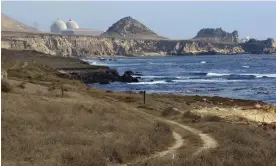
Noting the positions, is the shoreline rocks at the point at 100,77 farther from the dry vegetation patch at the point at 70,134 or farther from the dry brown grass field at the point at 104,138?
the dry vegetation patch at the point at 70,134

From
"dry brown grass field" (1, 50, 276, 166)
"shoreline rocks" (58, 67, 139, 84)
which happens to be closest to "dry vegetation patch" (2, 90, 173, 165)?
"dry brown grass field" (1, 50, 276, 166)

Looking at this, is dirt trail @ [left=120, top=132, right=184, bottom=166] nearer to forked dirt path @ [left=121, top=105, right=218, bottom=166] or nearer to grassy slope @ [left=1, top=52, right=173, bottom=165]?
forked dirt path @ [left=121, top=105, right=218, bottom=166]

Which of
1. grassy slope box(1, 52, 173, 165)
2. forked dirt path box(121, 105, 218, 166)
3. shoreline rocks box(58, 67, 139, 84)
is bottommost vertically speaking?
shoreline rocks box(58, 67, 139, 84)

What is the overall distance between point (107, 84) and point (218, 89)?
60.6ft

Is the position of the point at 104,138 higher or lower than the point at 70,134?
lower

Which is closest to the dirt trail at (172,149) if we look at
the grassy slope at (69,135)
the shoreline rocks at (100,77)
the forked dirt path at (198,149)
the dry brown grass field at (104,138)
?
the forked dirt path at (198,149)

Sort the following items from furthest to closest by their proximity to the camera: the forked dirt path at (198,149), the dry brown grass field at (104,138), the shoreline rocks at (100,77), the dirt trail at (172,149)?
the shoreline rocks at (100,77) < the forked dirt path at (198,149) < the dirt trail at (172,149) < the dry brown grass field at (104,138)

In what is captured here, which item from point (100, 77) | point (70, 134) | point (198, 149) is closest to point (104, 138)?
point (70, 134)

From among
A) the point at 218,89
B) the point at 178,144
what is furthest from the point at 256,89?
the point at 178,144

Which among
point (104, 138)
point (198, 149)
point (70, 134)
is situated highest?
point (70, 134)

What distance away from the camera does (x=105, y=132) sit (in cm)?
2003

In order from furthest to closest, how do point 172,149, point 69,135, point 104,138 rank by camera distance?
point 172,149
point 104,138
point 69,135

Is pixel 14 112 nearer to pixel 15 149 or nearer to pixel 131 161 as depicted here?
pixel 15 149

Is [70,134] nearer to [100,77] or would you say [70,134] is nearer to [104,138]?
[104,138]
